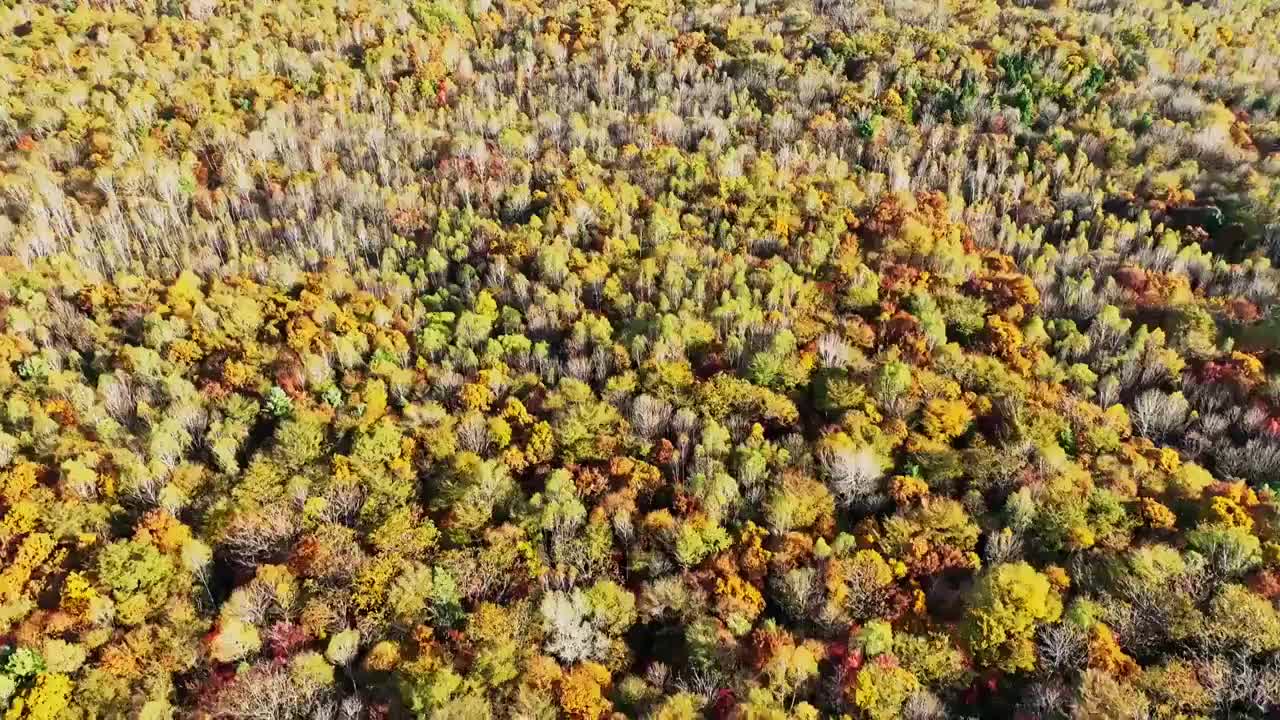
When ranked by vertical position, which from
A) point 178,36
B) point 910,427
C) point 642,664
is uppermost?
point 178,36

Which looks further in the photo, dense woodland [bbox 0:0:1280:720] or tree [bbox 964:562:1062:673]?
dense woodland [bbox 0:0:1280:720]

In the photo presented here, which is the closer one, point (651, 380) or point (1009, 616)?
point (1009, 616)

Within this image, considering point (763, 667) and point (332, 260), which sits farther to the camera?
point (332, 260)

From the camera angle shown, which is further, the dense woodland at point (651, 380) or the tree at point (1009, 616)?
the dense woodland at point (651, 380)

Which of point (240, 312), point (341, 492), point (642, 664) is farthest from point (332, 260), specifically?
point (642, 664)

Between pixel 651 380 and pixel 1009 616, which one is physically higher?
pixel 1009 616

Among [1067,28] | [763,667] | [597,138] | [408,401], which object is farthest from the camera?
[1067,28]

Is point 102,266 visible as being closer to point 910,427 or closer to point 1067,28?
point 910,427

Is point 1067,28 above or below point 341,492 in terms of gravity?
above
